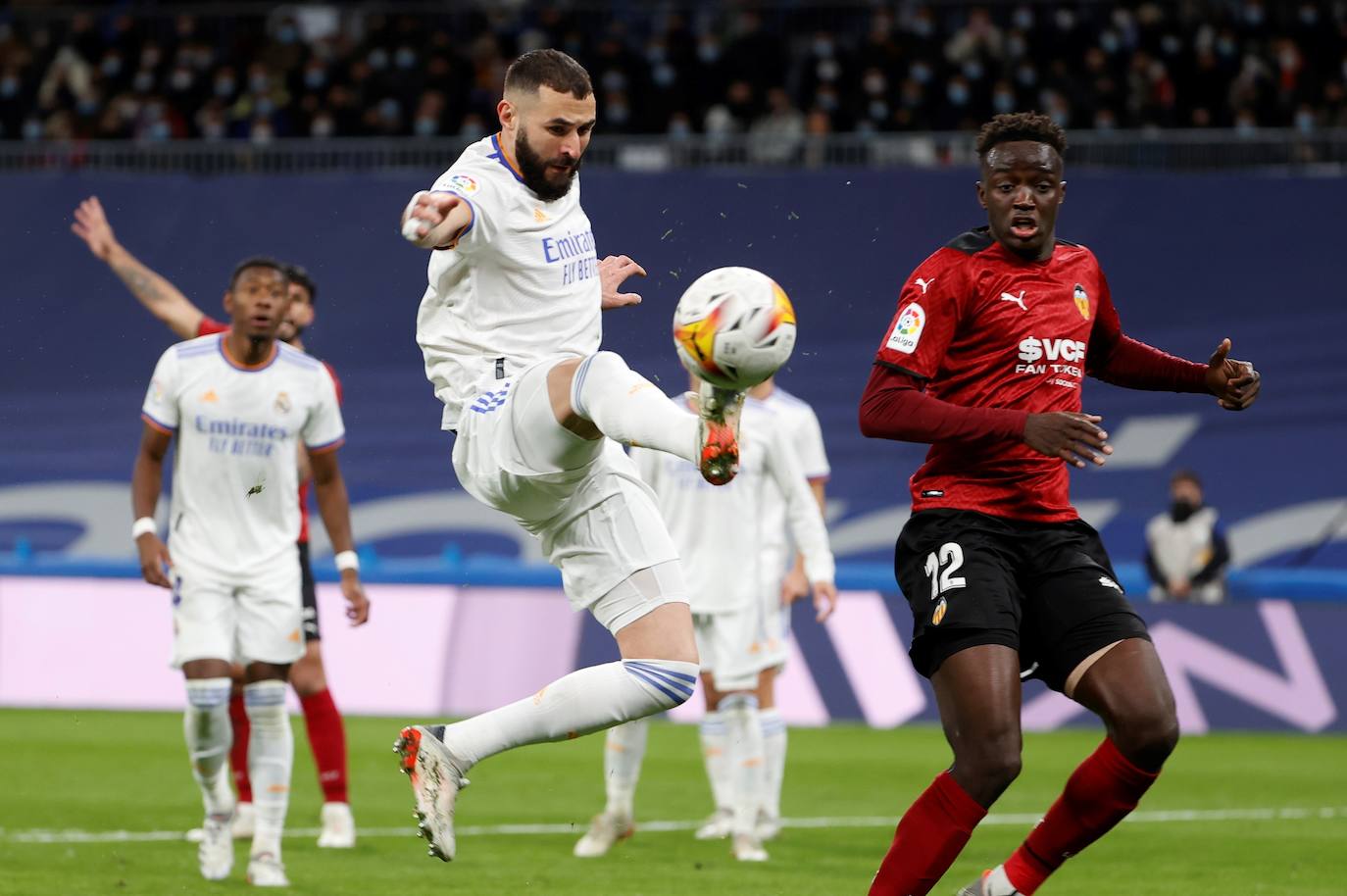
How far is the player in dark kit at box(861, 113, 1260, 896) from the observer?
18.5 ft

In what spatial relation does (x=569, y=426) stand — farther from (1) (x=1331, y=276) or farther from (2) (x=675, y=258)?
(1) (x=1331, y=276)

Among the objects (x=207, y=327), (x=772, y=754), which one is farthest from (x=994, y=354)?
(x=207, y=327)

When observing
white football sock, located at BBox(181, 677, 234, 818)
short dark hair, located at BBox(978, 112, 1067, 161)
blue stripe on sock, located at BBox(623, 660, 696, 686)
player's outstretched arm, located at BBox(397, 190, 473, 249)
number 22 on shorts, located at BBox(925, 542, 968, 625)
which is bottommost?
white football sock, located at BBox(181, 677, 234, 818)

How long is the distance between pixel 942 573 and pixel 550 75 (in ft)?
6.18

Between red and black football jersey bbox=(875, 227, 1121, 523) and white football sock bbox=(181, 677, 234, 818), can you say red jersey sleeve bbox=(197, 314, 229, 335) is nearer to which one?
white football sock bbox=(181, 677, 234, 818)

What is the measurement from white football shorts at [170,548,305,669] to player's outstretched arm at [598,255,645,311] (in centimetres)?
260

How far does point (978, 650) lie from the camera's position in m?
5.63

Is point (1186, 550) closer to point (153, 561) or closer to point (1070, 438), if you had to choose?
point (153, 561)

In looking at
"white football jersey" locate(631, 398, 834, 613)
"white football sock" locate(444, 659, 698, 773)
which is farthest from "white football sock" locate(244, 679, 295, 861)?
"white football sock" locate(444, 659, 698, 773)

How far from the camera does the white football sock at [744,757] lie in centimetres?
900

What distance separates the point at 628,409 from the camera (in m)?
5.21

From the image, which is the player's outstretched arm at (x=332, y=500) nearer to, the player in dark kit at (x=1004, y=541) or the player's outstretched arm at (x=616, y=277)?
the player's outstretched arm at (x=616, y=277)

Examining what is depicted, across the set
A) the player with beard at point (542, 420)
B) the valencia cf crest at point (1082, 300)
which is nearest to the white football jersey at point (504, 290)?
the player with beard at point (542, 420)

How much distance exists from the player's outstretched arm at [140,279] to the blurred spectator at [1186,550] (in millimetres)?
8908
